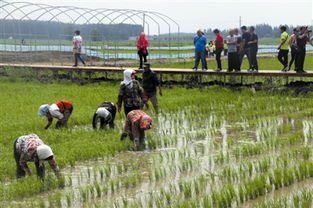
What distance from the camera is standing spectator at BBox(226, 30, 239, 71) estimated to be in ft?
45.6

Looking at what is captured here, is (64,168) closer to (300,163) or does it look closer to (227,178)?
(227,178)

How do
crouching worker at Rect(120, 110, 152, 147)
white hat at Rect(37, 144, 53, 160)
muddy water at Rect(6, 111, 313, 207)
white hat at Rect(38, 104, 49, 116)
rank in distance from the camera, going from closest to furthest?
muddy water at Rect(6, 111, 313, 207) < white hat at Rect(37, 144, 53, 160) < crouching worker at Rect(120, 110, 152, 147) < white hat at Rect(38, 104, 49, 116)

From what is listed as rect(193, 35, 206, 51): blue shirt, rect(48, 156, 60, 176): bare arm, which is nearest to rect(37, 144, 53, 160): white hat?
rect(48, 156, 60, 176): bare arm

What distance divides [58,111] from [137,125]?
1.72m

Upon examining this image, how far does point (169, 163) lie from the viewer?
278 inches

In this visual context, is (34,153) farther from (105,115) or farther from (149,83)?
(149,83)

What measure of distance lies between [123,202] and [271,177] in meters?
1.62

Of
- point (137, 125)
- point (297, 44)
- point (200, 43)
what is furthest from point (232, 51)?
point (137, 125)

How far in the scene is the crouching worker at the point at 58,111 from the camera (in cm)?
878

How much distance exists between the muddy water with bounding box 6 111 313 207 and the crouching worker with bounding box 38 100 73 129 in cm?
43

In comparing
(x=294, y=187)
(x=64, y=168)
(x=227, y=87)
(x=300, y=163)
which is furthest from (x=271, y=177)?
(x=227, y=87)

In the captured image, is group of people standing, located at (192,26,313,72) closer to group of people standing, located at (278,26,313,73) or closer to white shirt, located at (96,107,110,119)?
group of people standing, located at (278,26,313,73)

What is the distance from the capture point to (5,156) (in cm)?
740

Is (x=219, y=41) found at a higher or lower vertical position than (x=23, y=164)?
higher
